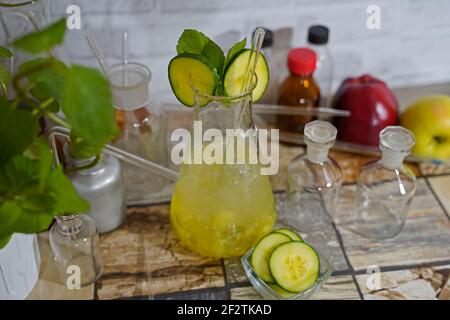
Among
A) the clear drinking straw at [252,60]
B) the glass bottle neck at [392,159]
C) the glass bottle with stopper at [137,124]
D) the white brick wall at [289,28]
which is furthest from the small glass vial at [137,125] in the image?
the glass bottle neck at [392,159]

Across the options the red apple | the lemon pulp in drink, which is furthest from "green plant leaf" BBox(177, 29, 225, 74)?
the red apple

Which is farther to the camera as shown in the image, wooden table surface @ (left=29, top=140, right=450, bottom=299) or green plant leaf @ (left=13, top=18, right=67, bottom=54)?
wooden table surface @ (left=29, top=140, right=450, bottom=299)

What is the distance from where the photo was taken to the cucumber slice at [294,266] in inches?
33.1

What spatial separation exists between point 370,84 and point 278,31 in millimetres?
178

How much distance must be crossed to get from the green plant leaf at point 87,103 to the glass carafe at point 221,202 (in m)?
0.30

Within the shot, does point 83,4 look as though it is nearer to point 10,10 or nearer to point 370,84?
point 10,10

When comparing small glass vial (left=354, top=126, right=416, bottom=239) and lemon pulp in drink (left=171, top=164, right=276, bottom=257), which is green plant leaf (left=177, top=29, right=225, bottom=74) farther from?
small glass vial (left=354, top=126, right=416, bottom=239)

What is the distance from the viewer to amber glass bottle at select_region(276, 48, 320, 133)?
3.41 ft

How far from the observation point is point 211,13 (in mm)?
1057

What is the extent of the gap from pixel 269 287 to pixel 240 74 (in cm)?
28

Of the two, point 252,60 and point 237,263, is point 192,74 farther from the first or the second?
point 237,263

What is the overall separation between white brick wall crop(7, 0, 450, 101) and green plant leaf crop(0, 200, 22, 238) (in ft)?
1.62
